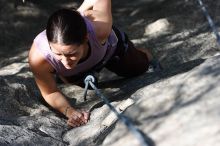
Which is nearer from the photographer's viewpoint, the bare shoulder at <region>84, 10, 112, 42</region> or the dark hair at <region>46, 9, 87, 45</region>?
the dark hair at <region>46, 9, 87, 45</region>

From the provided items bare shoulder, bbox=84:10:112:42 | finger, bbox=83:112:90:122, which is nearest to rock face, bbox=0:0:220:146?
finger, bbox=83:112:90:122

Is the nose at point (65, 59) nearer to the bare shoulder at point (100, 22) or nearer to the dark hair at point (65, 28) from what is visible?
the dark hair at point (65, 28)

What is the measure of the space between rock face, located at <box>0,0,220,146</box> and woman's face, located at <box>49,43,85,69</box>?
30 cm

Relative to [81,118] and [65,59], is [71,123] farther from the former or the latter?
[65,59]

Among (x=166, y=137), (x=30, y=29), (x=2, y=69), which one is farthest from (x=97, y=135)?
(x=30, y=29)

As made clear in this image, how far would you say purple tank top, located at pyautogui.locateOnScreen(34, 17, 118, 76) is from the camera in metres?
2.52

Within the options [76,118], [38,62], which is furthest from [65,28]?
[76,118]

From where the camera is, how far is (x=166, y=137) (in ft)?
5.21

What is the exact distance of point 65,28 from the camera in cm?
226

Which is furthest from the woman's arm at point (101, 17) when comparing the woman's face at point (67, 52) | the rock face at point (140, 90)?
the rock face at point (140, 90)

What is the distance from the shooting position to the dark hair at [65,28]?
2262 millimetres

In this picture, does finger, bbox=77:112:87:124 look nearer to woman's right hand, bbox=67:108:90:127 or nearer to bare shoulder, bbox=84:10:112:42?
woman's right hand, bbox=67:108:90:127

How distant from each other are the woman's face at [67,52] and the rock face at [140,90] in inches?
12.0

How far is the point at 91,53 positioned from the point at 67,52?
15.9 inches
